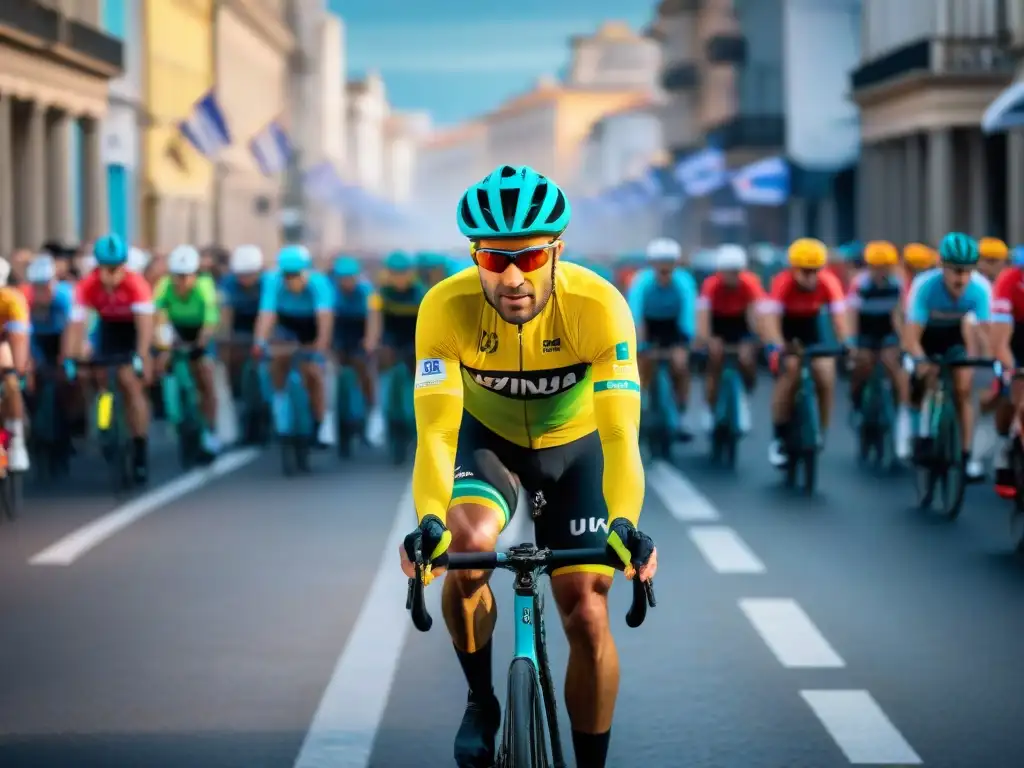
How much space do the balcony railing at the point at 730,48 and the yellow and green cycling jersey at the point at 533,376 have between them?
83.8m

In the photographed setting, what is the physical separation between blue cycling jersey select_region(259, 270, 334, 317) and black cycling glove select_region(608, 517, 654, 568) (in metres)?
13.7

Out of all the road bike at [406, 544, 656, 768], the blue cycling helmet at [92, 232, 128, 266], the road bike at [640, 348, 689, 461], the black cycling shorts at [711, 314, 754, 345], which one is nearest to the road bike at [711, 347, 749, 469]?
the road bike at [640, 348, 689, 461]

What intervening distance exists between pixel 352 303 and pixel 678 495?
19.7 ft

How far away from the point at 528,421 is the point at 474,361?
0.25 meters

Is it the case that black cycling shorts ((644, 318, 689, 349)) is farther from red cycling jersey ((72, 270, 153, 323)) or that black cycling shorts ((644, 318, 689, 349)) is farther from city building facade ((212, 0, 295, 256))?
city building facade ((212, 0, 295, 256))

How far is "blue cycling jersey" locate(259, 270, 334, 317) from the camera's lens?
19.4 metres

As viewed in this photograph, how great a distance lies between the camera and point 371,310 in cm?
2086

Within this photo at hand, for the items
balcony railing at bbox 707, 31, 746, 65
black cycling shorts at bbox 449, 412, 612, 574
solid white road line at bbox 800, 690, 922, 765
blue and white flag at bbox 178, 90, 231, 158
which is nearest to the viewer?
black cycling shorts at bbox 449, 412, 612, 574

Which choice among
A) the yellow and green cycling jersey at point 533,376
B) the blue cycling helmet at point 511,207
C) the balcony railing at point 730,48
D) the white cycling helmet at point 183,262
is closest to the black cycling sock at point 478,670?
the yellow and green cycling jersey at point 533,376

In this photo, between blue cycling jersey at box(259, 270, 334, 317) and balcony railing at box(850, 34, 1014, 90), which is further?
balcony railing at box(850, 34, 1014, 90)

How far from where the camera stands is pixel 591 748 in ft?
20.7

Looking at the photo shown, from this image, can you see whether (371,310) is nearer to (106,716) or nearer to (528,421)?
(106,716)

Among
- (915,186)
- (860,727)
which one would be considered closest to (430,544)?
(860,727)

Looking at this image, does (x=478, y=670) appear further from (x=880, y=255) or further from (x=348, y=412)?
(x=880, y=255)
